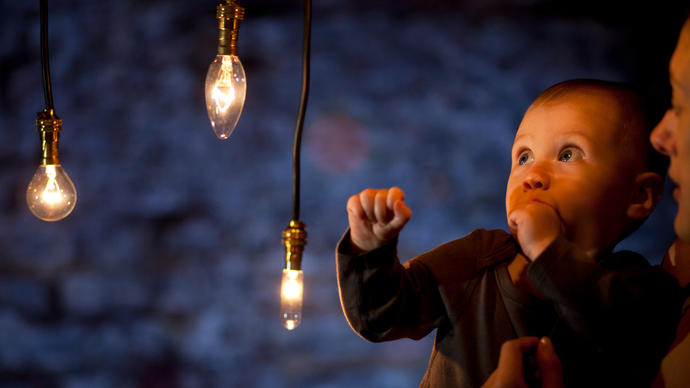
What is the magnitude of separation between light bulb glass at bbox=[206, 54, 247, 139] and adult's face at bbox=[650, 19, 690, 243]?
410 millimetres

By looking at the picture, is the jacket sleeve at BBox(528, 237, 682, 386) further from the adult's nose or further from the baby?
the adult's nose

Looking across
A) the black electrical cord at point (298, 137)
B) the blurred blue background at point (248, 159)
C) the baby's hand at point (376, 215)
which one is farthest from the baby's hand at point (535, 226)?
the blurred blue background at point (248, 159)

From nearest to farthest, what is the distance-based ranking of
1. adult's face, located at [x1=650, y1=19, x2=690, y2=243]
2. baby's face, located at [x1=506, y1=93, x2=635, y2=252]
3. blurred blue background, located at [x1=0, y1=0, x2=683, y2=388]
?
adult's face, located at [x1=650, y1=19, x2=690, y2=243] → baby's face, located at [x1=506, y1=93, x2=635, y2=252] → blurred blue background, located at [x1=0, y1=0, x2=683, y2=388]

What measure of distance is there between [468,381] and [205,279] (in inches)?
24.6

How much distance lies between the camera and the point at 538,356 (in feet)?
1.99

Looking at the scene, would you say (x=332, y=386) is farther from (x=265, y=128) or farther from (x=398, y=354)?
(x=265, y=128)

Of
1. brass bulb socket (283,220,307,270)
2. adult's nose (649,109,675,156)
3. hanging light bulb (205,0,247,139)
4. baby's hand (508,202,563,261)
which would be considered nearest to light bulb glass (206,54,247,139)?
hanging light bulb (205,0,247,139)

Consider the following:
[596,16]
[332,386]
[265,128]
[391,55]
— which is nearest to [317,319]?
[332,386]

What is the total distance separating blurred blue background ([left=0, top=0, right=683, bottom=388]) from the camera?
107cm

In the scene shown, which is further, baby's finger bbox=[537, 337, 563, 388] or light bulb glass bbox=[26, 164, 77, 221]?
light bulb glass bbox=[26, 164, 77, 221]

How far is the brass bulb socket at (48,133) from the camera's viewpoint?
733mm

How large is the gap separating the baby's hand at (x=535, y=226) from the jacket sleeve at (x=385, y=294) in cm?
12

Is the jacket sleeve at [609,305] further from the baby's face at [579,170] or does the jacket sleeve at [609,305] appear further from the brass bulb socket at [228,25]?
the brass bulb socket at [228,25]

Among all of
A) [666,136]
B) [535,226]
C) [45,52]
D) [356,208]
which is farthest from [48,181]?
[666,136]
